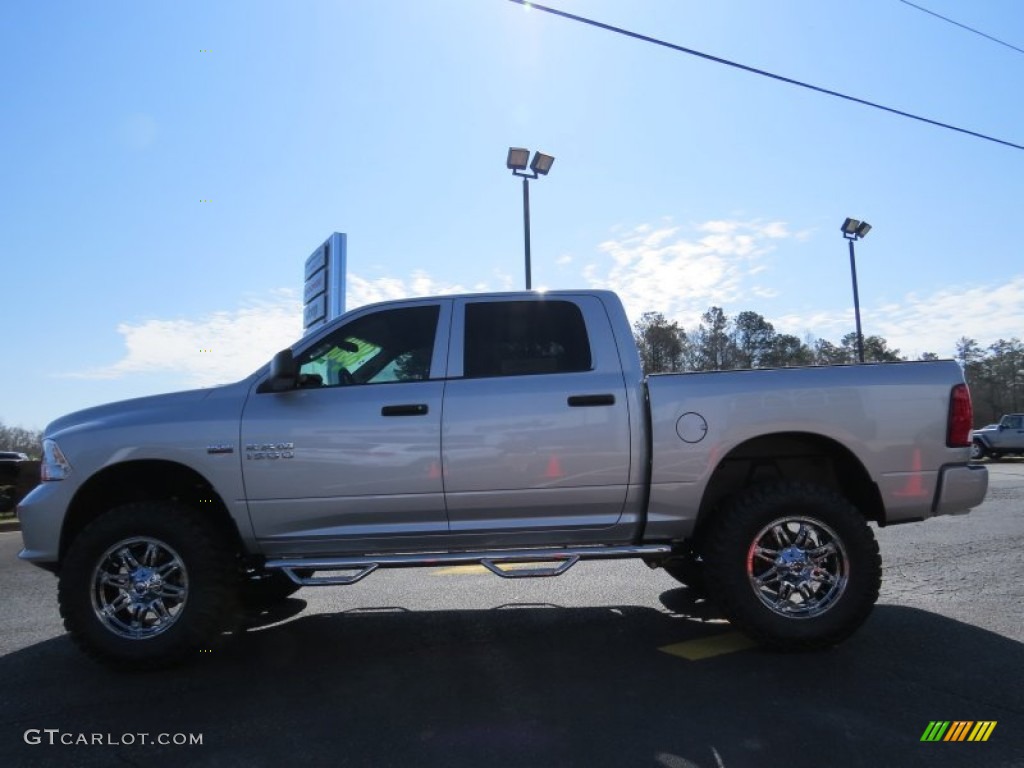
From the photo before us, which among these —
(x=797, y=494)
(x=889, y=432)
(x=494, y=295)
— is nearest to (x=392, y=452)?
(x=494, y=295)

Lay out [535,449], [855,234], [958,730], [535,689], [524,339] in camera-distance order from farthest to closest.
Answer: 1. [855,234]
2. [524,339]
3. [535,449]
4. [535,689]
5. [958,730]

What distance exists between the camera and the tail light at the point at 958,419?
4.32 metres

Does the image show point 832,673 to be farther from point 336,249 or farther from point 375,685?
point 336,249

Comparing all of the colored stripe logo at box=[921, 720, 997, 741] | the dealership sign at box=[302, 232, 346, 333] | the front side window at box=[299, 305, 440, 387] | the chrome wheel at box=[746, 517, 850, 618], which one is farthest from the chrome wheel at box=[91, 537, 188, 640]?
the dealership sign at box=[302, 232, 346, 333]

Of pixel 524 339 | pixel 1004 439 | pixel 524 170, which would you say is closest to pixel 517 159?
pixel 524 170

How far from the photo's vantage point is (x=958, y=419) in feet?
14.2

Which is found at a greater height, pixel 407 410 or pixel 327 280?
pixel 327 280

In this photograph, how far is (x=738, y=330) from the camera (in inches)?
1310

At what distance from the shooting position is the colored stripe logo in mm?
3035

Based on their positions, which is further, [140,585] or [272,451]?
[272,451]

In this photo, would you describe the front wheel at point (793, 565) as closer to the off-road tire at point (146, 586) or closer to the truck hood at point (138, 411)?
the off-road tire at point (146, 586)

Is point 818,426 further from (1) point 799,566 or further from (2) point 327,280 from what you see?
(2) point 327,280

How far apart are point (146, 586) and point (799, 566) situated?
12.4 ft

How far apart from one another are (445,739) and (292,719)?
31.3 inches
